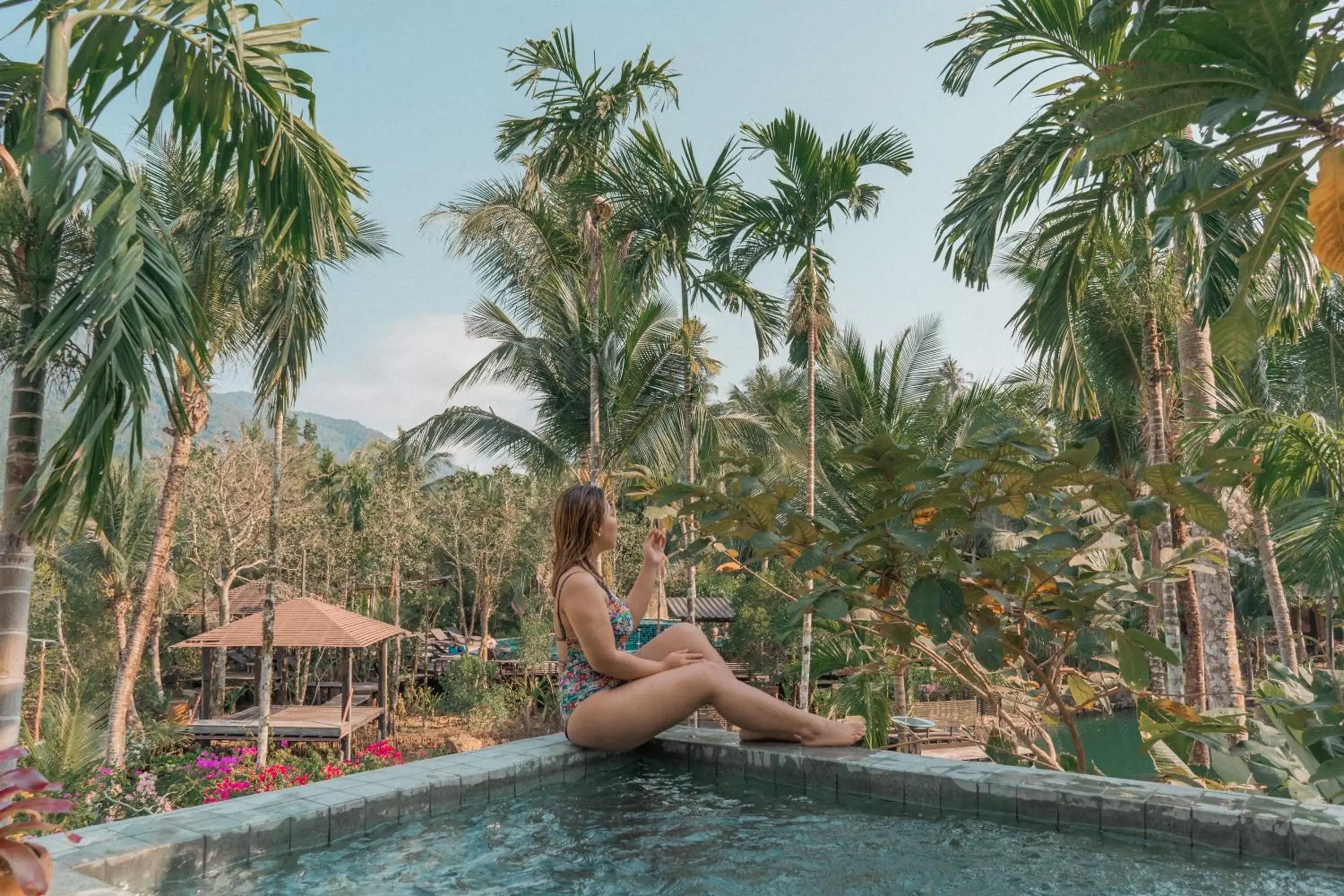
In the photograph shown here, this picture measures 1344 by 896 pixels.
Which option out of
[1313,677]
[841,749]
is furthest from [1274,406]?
[841,749]

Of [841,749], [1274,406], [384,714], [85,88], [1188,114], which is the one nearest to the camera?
[1188,114]

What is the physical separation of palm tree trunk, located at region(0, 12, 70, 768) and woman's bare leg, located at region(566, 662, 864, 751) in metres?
2.64

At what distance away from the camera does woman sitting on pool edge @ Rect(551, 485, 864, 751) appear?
354 cm

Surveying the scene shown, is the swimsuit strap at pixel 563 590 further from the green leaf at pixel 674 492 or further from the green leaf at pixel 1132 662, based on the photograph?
the green leaf at pixel 1132 662

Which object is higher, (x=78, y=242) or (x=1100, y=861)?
(x=78, y=242)

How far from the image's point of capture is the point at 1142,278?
8.72 metres

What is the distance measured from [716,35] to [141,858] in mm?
8754

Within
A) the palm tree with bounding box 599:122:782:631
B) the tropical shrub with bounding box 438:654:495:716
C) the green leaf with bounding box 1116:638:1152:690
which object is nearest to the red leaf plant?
the green leaf with bounding box 1116:638:1152:690

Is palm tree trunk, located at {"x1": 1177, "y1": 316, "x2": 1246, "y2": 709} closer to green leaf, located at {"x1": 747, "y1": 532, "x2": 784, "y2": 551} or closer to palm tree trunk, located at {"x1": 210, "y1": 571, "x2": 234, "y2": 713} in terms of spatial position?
green leaf, located at {"x1": 747, "y1": 532, "x2": 784, "y2": 551}

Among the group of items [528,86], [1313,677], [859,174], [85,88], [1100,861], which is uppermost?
[528,86]

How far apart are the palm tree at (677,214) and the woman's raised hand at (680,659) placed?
738 cm

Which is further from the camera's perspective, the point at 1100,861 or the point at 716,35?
the point at 716,35

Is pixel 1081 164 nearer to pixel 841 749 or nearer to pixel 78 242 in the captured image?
pixel 841 749

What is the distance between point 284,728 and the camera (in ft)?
51.2
